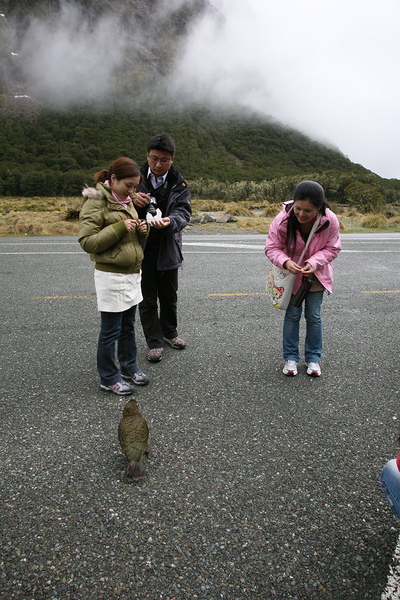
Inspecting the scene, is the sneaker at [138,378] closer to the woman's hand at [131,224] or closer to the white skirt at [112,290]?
the white skirt at [112,290]

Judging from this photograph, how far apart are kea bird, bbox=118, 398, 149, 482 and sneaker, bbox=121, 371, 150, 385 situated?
0.84 metres

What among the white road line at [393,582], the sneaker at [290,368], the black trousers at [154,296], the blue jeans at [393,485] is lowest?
the white road line at [393,582]

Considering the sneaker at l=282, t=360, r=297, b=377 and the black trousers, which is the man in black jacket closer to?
the black trousers

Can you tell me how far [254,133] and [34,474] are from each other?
122 m

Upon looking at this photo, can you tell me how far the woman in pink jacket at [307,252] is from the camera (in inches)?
124

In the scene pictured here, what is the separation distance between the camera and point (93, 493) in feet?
7.31

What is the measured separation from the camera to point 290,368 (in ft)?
12.0

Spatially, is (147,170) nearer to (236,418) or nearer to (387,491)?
(236,418)

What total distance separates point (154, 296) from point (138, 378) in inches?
33.7

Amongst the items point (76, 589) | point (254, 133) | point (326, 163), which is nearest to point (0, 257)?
point (76, 589)

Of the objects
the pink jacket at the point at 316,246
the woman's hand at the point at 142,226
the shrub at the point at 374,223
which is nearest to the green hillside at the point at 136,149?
the shrub at the point at 374,223

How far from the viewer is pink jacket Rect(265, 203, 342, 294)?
3338 millimetres

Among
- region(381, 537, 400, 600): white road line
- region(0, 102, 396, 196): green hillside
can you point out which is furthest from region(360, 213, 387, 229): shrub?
region(0, 102, 396, 196): green hillside

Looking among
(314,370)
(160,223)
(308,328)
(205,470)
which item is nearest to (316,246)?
(308,328)
